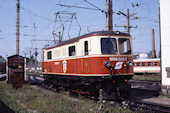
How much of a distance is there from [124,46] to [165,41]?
2942 millimetres

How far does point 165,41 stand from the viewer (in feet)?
41.7

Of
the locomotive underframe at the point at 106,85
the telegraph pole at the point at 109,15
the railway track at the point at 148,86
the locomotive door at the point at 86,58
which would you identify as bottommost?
the railway track at the point at 148,86

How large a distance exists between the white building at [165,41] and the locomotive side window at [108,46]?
3567 mm

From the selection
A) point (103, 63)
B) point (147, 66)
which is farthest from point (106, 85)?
point (147, 66)

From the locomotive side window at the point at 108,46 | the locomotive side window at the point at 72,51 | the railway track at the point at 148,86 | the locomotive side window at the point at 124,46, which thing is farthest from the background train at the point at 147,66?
the locomotive side window at the point at 108,46

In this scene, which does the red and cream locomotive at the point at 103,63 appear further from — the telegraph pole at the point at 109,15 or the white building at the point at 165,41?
the telegraph pole at the point at 109,15

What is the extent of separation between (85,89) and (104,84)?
155 cm

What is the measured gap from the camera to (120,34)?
11.4 metres

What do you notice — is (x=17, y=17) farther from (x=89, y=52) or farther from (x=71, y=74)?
(x=89, y=52)

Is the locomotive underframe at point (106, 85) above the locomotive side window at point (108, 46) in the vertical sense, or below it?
below

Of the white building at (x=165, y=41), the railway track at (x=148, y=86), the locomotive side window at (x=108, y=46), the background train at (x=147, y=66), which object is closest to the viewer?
the locomotive side window at (x=108, y=46)

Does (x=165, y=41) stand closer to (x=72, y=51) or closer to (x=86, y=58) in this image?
(x=86, y=58)

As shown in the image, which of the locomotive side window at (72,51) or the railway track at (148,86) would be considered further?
the railway track at (148,86)

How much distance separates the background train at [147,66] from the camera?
32375 millimetres
